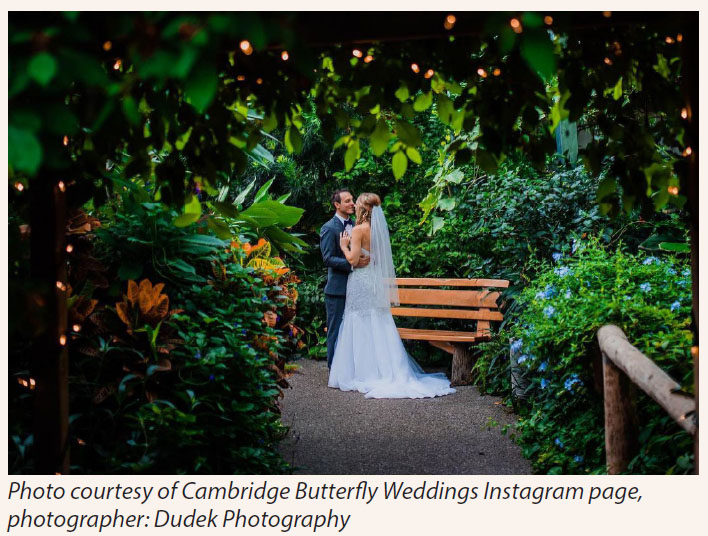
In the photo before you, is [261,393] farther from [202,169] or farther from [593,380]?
[593,380]

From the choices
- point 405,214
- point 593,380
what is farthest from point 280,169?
point 593,380

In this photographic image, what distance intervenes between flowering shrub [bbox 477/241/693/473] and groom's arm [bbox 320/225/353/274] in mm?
2620

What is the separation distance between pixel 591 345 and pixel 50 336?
2.71 meters

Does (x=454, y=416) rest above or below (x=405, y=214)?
below

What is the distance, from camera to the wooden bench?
5.98m

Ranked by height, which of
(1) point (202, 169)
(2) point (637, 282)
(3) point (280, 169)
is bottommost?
(2) point (637, 282)

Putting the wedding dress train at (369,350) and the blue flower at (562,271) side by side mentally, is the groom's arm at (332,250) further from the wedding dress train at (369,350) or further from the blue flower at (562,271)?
the blue flower at (562,271)

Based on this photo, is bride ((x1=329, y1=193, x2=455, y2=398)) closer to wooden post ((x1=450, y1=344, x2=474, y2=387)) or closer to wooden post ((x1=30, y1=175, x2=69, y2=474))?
wooden post ((x1=450, y1=344, x2=474, y2=387))

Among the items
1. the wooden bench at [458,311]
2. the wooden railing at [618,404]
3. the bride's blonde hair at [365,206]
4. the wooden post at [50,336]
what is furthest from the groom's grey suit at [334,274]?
the wooden post at [50,336]

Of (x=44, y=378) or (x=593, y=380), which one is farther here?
(x=593, y=380)

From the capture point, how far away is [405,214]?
25.9 ft

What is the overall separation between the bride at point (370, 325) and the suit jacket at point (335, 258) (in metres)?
0.09

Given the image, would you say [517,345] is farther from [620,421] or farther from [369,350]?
[369,350]
